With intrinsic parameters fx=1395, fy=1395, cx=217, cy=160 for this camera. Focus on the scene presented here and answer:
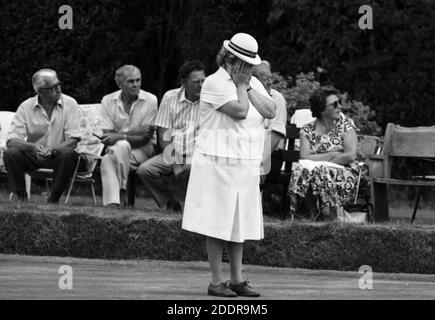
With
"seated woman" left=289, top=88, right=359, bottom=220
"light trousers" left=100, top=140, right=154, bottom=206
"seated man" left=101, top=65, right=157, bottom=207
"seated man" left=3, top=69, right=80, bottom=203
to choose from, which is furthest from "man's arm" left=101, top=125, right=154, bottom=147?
"seated woman" left=289, top=88, right=359, bottom=220

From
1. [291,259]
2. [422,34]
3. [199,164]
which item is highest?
[422,34]

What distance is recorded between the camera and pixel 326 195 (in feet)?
40.8

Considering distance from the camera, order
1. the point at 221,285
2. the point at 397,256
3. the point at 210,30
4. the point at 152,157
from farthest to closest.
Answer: the point at 210,30
the point at 152,157
the point at 397,256
the point at 221,285

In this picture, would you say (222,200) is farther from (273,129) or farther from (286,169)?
(286,169)

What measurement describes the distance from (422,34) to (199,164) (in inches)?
315

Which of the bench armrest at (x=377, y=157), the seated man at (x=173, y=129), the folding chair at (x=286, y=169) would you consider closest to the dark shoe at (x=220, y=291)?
the seated man at (x=173, y=129)

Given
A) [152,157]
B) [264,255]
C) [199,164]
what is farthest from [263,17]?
[199,164]

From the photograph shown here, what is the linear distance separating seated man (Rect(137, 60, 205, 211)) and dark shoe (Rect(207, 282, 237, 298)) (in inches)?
147

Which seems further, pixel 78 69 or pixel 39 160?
pixel 78 69

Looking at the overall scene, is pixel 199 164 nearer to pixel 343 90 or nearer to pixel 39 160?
pixel 39 160

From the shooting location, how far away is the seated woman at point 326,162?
40.9 feet

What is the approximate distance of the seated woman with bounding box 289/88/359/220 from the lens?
12.5 meters

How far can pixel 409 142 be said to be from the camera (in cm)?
1295

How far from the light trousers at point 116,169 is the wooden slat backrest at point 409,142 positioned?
245 centimetres
